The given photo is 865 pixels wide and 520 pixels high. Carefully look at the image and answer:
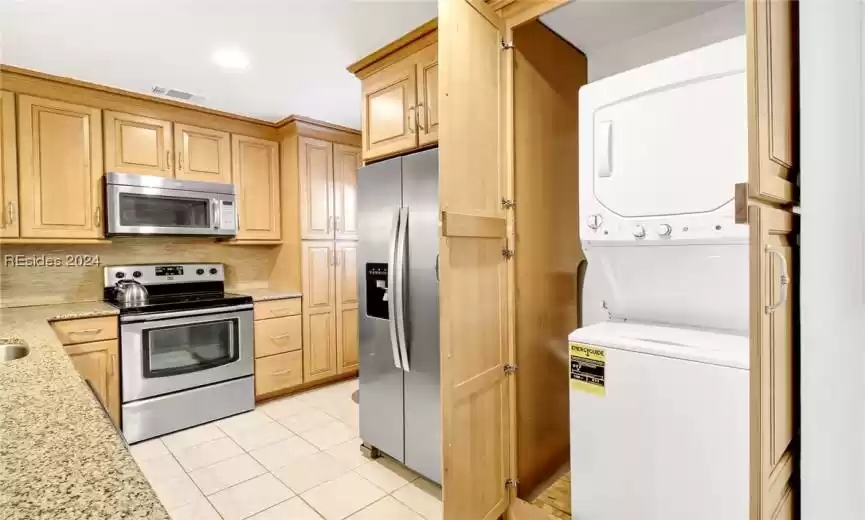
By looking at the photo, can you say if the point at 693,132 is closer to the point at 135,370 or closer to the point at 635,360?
the point at 635,360

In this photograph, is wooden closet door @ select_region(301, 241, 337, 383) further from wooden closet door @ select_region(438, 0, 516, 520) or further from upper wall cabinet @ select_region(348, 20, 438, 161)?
wooden closet door @ select_region(438, 0, 516, 520)

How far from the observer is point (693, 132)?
137 cm

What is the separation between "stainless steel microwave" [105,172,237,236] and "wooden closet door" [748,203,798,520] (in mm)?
3430

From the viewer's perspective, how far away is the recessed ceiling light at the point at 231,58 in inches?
92.0

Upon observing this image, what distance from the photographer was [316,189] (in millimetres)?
3686

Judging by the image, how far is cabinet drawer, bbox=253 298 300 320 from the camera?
330cm

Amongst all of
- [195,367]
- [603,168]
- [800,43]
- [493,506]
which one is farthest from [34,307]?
[800,43]

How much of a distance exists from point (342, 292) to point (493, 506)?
8.22ft

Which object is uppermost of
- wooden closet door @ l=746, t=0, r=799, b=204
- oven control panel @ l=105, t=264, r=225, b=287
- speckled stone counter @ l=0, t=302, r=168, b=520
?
wooden closet door @ l=746, t=0, r=799, b=204

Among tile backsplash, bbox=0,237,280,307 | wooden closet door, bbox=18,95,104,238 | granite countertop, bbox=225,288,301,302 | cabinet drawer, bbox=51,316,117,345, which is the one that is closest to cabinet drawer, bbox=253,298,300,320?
granite countertop, bbox=225,288,301,302

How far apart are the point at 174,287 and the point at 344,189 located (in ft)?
5.39

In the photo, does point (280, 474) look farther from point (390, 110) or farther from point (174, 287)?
point (390, 110)

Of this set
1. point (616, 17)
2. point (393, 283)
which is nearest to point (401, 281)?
point (393, 283)
